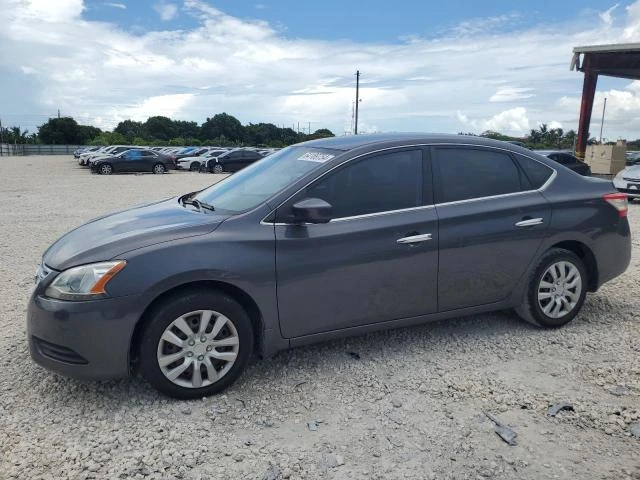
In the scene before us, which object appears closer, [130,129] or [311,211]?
[311,211]

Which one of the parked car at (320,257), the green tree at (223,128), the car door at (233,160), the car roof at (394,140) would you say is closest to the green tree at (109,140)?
the green tree at (223,128)

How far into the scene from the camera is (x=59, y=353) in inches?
126

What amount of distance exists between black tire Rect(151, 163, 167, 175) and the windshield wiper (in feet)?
89.7

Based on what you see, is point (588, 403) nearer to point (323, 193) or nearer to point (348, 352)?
point (348, 352)

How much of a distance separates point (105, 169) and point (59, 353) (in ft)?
90.5

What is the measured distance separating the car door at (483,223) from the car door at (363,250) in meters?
0.13

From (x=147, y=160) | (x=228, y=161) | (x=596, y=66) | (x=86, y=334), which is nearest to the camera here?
(x=86, y=334)

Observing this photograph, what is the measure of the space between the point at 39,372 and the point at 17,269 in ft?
10.9

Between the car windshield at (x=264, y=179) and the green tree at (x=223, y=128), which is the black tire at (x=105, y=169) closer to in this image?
the car windshield at (x=264, y=179)

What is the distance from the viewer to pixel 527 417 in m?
3.21

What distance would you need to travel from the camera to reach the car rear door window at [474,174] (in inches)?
162

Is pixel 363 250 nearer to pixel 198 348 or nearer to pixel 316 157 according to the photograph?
pixel 316 157

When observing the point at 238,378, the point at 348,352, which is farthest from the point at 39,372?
the point at 348,352

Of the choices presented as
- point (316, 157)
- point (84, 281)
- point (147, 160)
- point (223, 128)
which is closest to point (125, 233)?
point (84, 281)
